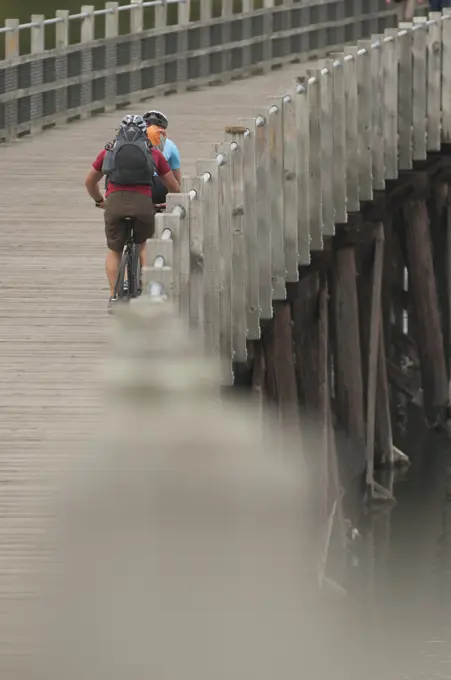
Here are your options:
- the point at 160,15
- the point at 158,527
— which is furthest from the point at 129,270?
the point at 160,15

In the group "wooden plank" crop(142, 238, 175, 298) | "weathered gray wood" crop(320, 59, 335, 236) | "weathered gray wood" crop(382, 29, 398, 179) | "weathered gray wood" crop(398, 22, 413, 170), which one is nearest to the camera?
"wooden plank" crop(142, 238, 175, 298)

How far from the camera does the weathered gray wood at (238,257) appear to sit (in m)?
11.5

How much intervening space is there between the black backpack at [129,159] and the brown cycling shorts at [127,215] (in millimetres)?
105

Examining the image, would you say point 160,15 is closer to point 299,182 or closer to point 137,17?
point 137,17

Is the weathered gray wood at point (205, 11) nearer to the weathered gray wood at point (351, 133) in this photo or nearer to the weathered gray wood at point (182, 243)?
the weathered gray wood at point (351, 133)

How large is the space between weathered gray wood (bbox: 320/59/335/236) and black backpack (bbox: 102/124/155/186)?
2362 mm

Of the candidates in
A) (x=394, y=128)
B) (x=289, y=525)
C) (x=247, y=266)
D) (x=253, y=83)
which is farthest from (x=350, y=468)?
(x=289, y=525)

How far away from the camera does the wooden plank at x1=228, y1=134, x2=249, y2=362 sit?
11.5 meters

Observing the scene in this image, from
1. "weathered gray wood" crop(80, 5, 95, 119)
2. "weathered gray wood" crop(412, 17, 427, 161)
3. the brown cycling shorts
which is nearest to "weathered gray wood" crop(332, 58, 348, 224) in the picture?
"weathered gray wood" crop(412, 17, 427, 161)

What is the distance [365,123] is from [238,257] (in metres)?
3.60

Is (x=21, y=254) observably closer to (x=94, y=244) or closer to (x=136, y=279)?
(x=94, y=244)

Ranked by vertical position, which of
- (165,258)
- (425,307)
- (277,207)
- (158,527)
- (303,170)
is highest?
(158,527)

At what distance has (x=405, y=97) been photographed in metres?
15.9

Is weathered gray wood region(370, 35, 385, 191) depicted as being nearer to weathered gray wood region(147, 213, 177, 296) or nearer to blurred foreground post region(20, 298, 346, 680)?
weathered gray wood region(147, 213, 177, 296)
